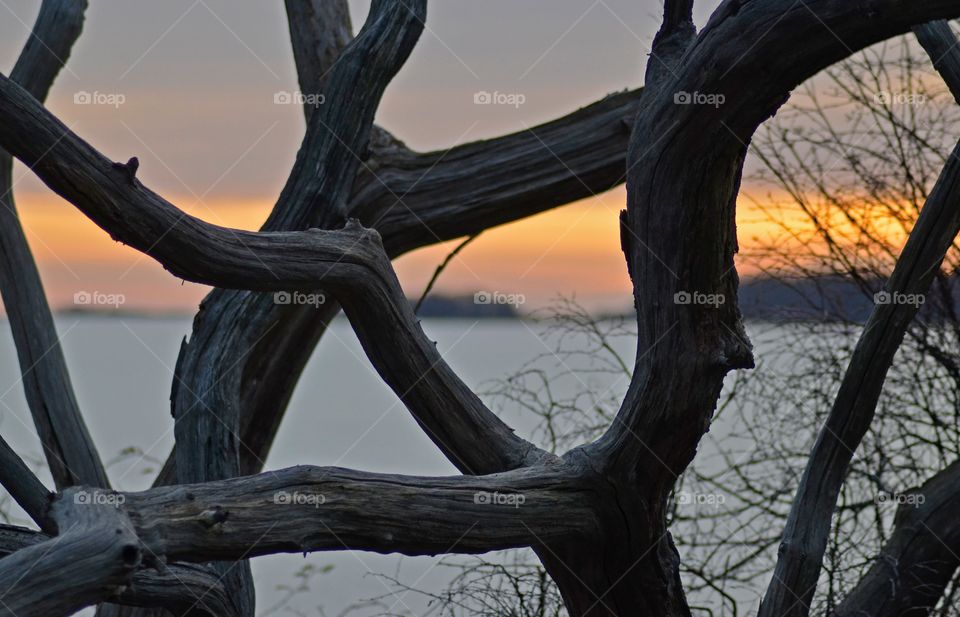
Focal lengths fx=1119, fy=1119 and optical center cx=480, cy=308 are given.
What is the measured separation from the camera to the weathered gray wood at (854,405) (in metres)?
3.29

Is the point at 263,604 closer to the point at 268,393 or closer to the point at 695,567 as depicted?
the point at 268,393

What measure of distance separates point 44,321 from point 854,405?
3177 millimetres

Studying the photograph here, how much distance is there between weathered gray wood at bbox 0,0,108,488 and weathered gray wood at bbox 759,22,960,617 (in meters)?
2.71

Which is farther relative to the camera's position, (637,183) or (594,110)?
(594,110)

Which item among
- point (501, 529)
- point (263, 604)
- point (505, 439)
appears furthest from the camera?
point (263, 604)

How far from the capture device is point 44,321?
15.1ft

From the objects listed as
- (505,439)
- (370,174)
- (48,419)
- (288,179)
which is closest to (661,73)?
(505,439)

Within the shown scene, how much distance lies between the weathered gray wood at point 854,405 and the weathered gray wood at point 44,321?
271 centimetres

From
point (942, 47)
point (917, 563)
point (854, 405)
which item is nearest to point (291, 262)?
point (854, 405)

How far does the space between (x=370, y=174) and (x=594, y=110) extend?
3.09 feet

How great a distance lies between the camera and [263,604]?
5289 mm

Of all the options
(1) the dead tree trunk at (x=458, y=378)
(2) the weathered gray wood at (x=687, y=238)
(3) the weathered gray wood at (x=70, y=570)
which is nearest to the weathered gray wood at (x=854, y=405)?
(1) the dead tree trunk at (x=458, y=378)

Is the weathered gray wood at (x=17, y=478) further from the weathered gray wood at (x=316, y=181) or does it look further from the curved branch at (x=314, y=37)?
the curved branch at (x=314, y=37)

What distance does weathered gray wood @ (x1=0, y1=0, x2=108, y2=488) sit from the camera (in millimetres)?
4504
